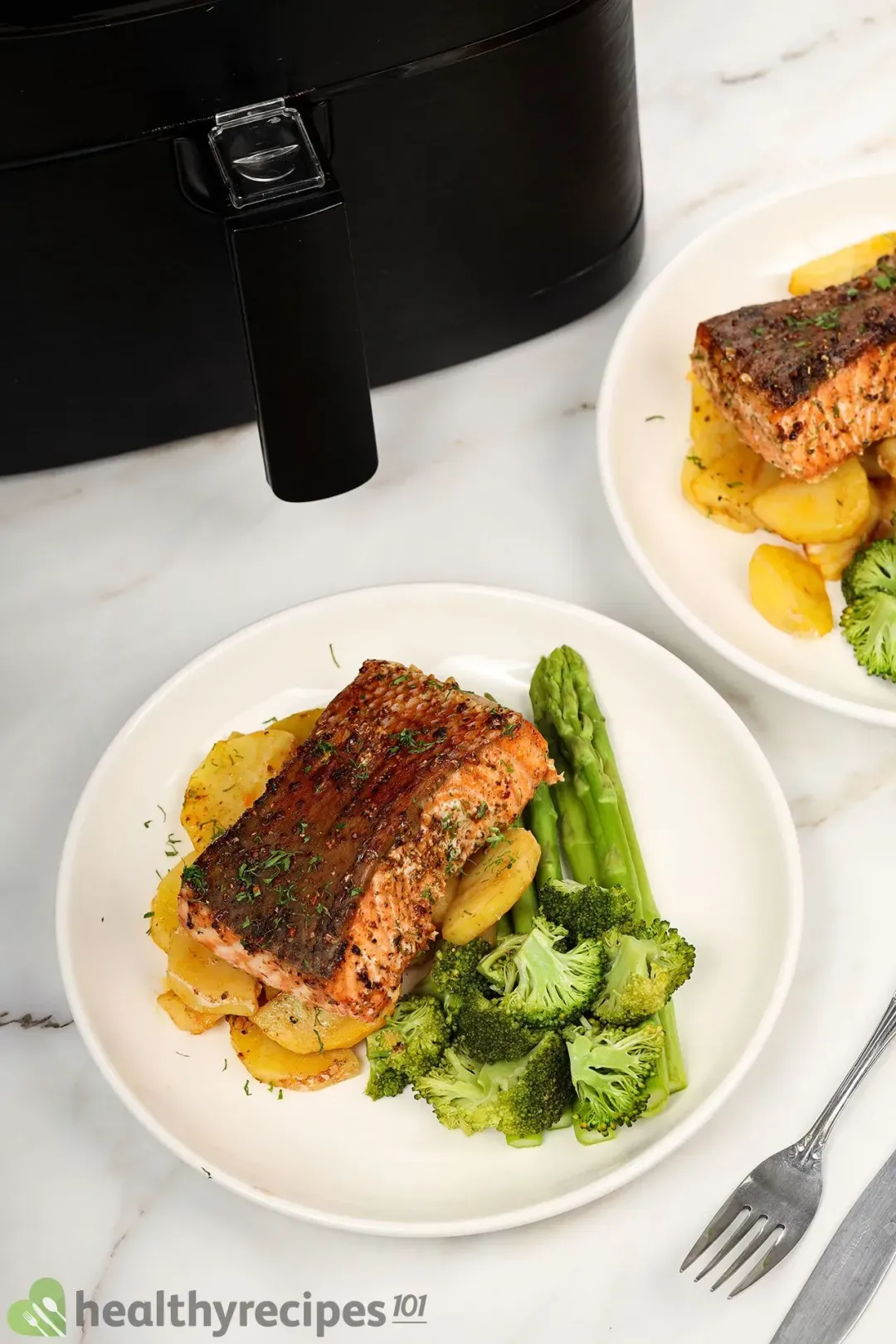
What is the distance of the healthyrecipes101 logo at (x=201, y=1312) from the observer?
6.09 feet

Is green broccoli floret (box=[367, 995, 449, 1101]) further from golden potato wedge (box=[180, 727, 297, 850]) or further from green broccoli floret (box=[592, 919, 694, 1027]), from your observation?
golden potato wedge (box=[180, 727, 297, 850])

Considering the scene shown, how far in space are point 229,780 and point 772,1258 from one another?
1.02 m

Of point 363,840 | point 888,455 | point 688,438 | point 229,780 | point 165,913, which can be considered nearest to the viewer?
point 363,840

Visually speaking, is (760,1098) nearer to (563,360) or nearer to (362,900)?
(362,900)

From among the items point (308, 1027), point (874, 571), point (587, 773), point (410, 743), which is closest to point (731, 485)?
point (874, 571)

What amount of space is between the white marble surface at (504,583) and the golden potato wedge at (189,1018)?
0.70 ft

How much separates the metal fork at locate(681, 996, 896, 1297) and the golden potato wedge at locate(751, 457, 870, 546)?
832mm

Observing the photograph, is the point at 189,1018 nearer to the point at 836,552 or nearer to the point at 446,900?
the point at 446,900

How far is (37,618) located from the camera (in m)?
2.51

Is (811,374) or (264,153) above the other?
(264,153)

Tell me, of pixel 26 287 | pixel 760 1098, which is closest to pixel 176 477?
pixel 26 287

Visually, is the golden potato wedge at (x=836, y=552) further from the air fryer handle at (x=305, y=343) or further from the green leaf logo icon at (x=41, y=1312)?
the green leaf logo icon at (x=41, y=1312)

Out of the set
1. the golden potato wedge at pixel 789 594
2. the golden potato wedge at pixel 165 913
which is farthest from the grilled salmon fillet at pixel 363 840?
the golden potato wedge at pixel 789 594

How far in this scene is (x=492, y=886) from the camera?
1.91 m
